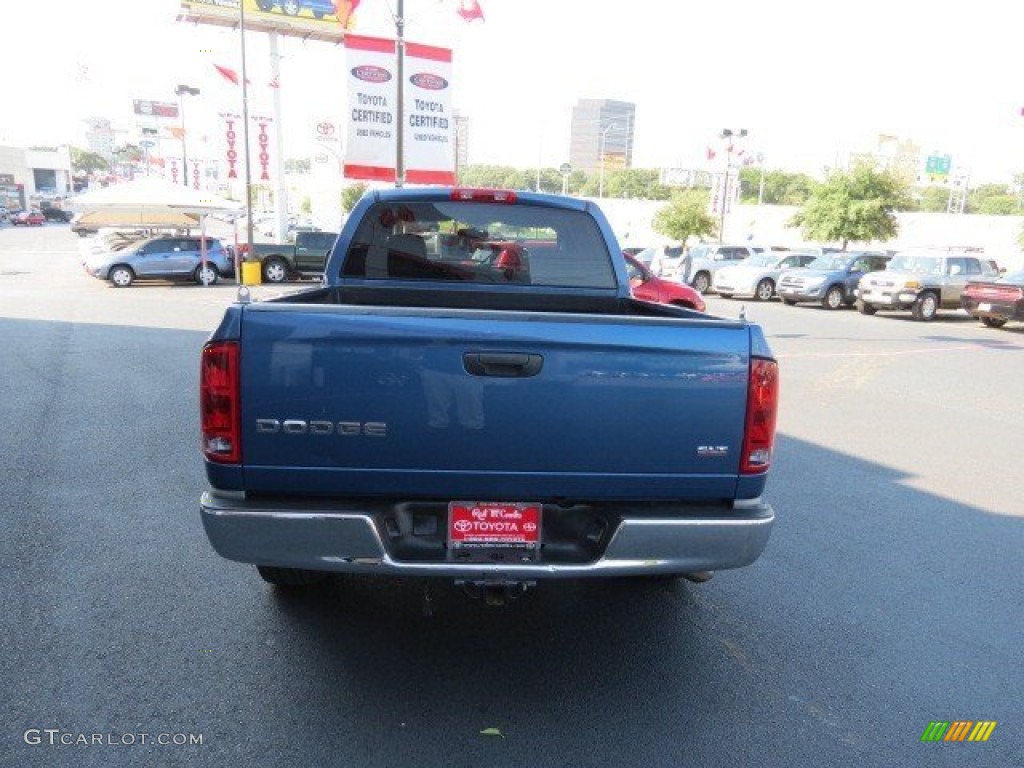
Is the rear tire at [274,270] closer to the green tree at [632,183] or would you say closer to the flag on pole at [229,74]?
the flag on pole at [229,74]

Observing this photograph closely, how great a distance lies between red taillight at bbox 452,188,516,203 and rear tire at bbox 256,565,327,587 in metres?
2.24

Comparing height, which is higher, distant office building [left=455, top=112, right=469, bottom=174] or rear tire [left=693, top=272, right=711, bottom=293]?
distant office building [left=455, top=112, right=469, bottom=174]

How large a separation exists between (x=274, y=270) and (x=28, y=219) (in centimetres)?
6037

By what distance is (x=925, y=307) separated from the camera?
21328mm

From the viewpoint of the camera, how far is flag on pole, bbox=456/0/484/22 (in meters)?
15.9

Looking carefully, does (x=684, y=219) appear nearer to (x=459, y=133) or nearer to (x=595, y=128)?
(x=459, y=133)

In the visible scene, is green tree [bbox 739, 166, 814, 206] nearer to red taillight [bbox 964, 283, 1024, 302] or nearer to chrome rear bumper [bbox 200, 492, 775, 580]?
red taillight [bbox 964, 283, 1024, 302]

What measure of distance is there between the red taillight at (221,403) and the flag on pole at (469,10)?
14.8 metres

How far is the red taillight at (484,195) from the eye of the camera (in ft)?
15.3

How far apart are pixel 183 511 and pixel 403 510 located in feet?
9.50

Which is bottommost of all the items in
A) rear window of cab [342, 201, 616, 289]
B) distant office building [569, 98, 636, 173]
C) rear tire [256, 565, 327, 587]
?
rear tire [256, 565, 327, 587]

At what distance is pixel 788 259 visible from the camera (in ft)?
85.3

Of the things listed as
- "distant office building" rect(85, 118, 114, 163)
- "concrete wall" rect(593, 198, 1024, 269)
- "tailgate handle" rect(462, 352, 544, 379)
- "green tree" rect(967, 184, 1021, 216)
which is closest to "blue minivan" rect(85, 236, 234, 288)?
"concrete wall" rect(593, 198, 1024, 269)

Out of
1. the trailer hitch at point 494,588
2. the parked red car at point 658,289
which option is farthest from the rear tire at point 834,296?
the trailer hitch at point 494,588
